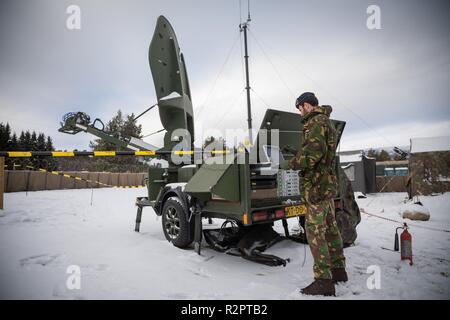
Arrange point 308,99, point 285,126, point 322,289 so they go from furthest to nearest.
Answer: point 285,126
point 308,99
point 322,289

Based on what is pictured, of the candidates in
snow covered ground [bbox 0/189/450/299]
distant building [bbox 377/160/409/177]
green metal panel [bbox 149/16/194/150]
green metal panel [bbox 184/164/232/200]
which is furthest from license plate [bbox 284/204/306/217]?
distant building [bbox 377/160/409/177]

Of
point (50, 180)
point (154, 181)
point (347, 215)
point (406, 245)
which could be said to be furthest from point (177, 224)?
point (50, 180)

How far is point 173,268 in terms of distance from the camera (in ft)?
12.2

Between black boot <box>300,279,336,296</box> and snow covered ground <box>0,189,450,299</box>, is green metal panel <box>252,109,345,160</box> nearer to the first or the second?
snow covered ground <box>0,189,450,299</box>

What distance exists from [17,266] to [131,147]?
4342mm

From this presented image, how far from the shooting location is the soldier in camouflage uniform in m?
2.88

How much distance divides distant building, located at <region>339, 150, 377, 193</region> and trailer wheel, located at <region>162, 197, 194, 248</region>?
45.3 feet

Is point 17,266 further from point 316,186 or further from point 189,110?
point 189,110

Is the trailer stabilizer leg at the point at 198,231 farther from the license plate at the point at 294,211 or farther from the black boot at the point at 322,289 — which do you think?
the black boot at the point at 322,289

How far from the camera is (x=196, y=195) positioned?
409cm

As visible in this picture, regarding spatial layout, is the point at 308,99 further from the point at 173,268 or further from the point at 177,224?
the point at 177,224

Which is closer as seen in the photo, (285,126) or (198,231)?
(198,231)

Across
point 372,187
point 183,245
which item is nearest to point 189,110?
point 183,245

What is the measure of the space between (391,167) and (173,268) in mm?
34251
